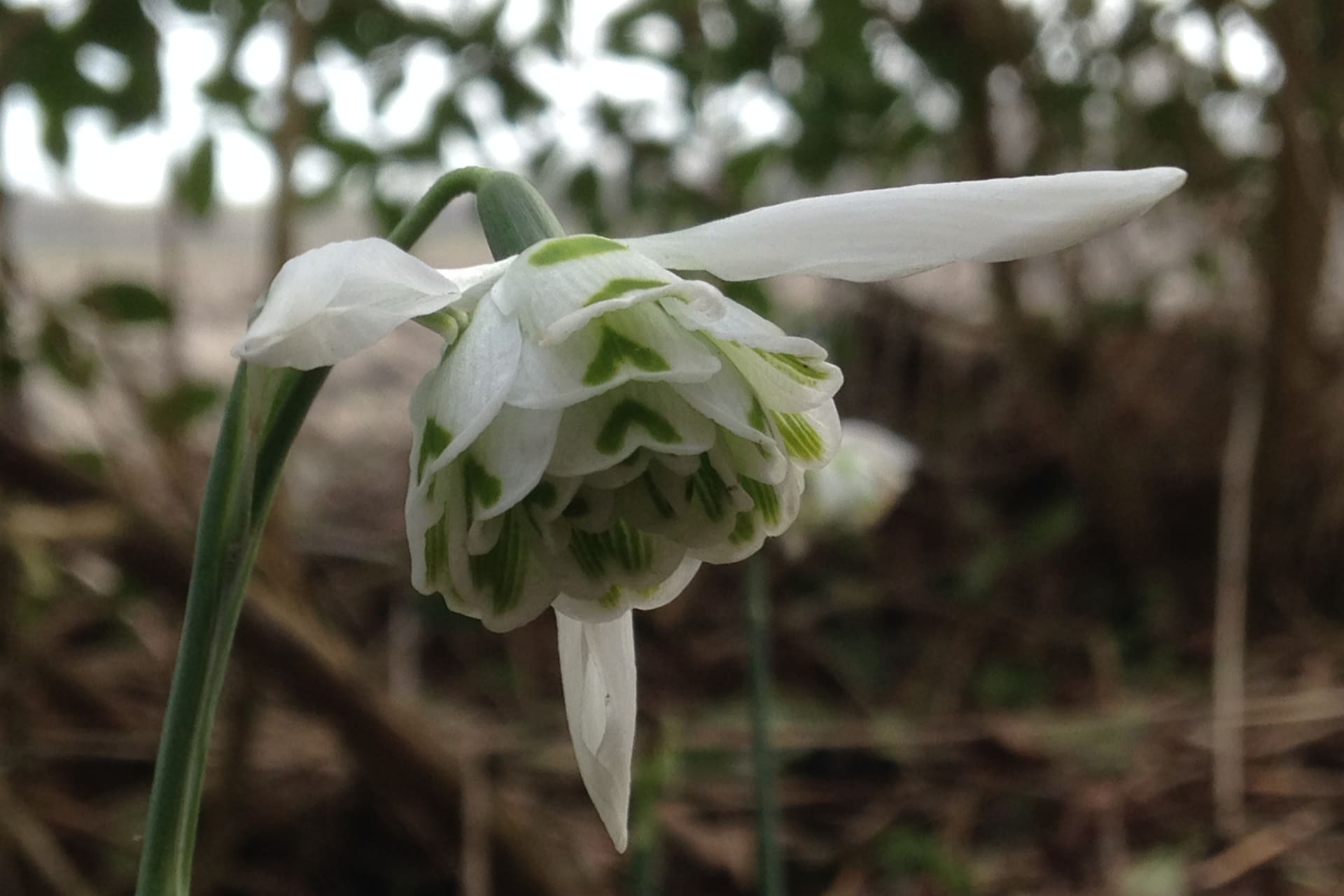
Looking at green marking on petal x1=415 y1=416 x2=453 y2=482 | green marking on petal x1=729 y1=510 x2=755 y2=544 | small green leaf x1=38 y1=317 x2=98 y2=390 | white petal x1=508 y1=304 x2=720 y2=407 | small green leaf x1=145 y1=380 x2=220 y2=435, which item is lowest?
green marking on petal x1=729 y1=510 x2=755 y2=544

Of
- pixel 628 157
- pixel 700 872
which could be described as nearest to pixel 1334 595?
pixel 700 872

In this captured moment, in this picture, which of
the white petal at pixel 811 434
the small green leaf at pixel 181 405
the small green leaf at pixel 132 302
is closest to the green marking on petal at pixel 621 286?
the white petal at pixel 811 434

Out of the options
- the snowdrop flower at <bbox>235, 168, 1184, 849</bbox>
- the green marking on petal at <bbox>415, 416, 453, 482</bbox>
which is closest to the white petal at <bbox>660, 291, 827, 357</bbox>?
the snowdrop flower at <bbox>235, 168, 1184, 849</bbox>

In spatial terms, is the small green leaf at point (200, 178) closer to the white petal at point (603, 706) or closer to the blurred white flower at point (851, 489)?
the blurred white flower at point (851, 489)

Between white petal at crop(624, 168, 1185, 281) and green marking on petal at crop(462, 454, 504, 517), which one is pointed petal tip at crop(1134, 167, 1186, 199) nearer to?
white petal at crop(624, 168, 1185, 281)

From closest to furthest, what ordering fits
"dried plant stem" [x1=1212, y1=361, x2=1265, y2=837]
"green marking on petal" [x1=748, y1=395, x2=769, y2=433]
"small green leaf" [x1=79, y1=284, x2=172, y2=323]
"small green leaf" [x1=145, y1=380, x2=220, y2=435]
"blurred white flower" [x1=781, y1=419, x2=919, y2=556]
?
1. "green marking on petal" [x1=748, y1=395, x2=769, y2=433]
2. "small green leaf" [x1=79, y1=284, x2=172, y2=323]
3. "small green leaf" [x1=145, y1=380, x2=220, y2=435]
4. "blurred white flower" [x1=781, y1=419, x2=919, y2=556]
5. "dried plant stem" [x1=1212, y1=361, x2=1265, y2=837]

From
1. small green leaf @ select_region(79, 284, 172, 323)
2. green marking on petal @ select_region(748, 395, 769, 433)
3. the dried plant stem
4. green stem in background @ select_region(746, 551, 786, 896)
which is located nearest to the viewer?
green marking on petal @ select_region(748, 395, 769, 433)

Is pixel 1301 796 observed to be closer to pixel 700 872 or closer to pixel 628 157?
pixel 700 872
